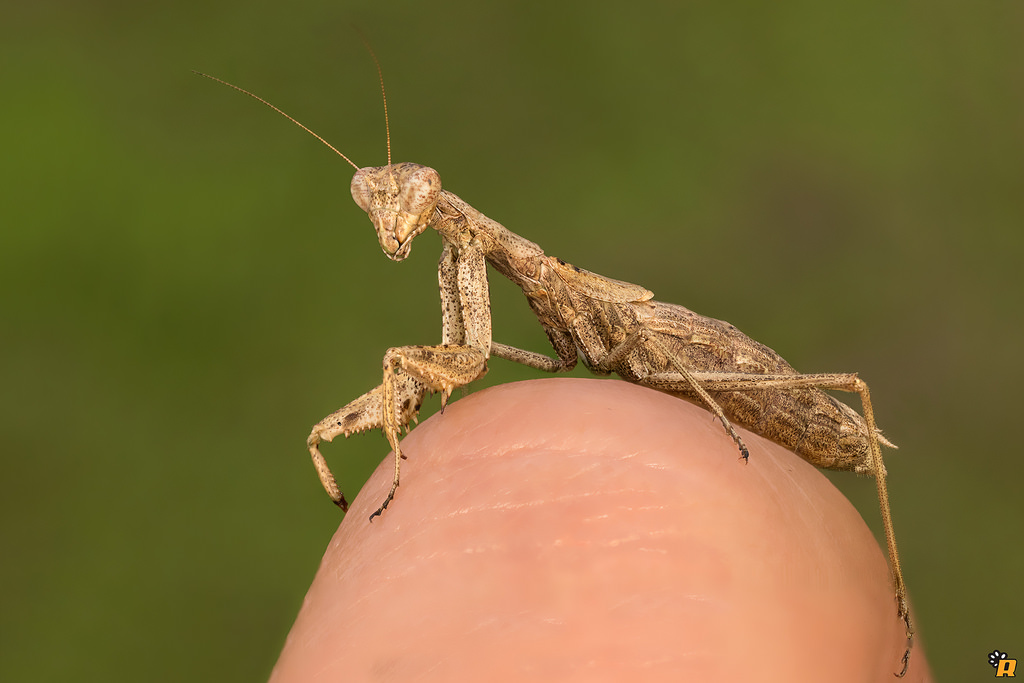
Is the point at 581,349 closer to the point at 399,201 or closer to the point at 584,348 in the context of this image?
the point at 584,348

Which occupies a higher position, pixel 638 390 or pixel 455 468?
pixel 455 468

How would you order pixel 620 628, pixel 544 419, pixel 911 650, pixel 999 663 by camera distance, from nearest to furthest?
1. pixel 620 628
2. pixel 544 419
3. pixel 911 650
4. pixel 999 663

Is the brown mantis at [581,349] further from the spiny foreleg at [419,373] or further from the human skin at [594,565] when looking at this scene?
the human skin at [594,565]

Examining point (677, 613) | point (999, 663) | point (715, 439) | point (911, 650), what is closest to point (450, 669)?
point (677, 613)

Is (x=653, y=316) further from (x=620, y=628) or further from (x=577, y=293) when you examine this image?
(x=620, y=628)

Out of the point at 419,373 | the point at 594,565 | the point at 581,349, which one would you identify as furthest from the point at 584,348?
the point at 594,565

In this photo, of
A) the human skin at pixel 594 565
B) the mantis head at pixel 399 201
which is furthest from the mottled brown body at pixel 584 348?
the human skin at pixel 594 565
